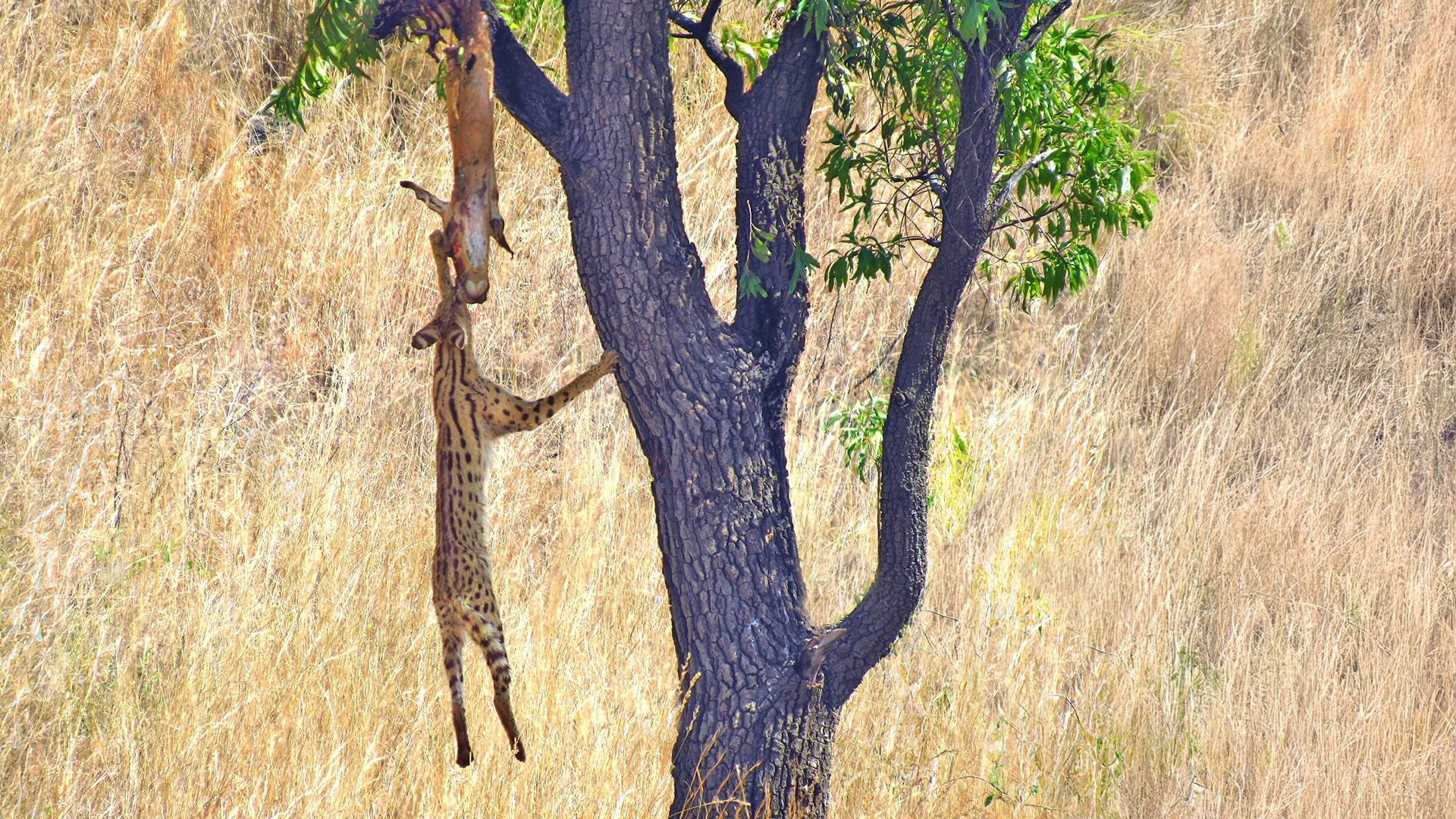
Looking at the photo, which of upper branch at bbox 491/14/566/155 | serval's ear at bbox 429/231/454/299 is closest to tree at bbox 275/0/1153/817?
upper branch at bbox 491/14/566/155

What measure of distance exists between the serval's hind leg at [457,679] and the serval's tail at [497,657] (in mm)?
63

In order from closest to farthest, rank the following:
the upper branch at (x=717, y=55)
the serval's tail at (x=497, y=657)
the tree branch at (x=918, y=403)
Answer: the serval's tail at (x=497, y=657) < the tree branch at (x=918, y=403) < the upper branch at (x=717, y=55)

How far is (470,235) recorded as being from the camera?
6.16 ft

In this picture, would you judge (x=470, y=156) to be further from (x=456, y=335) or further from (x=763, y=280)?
(x=763, y=280)

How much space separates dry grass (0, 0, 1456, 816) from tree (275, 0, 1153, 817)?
42 cm

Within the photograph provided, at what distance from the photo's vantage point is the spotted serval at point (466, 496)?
7.29 ft

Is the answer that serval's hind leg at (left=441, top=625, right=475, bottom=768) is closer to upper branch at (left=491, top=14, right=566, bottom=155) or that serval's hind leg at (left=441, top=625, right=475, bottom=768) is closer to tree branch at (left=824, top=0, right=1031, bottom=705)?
tree branch at (left=824, top=0, right=1031, bottom=705)

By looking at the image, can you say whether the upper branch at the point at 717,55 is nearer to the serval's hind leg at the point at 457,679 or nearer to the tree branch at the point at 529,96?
the tree branch at the point at 529,96

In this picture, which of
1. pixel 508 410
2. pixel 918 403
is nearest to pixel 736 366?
pixel 918 403

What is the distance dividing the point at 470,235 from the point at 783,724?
1.41 meters

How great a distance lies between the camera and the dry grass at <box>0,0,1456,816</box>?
3.04 meters

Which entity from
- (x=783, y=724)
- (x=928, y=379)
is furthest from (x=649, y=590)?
(x=928, y=379)

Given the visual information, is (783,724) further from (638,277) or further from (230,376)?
(230,376)

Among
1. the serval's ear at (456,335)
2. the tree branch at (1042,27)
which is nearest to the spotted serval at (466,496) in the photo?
the serval's ear at (456,335)
